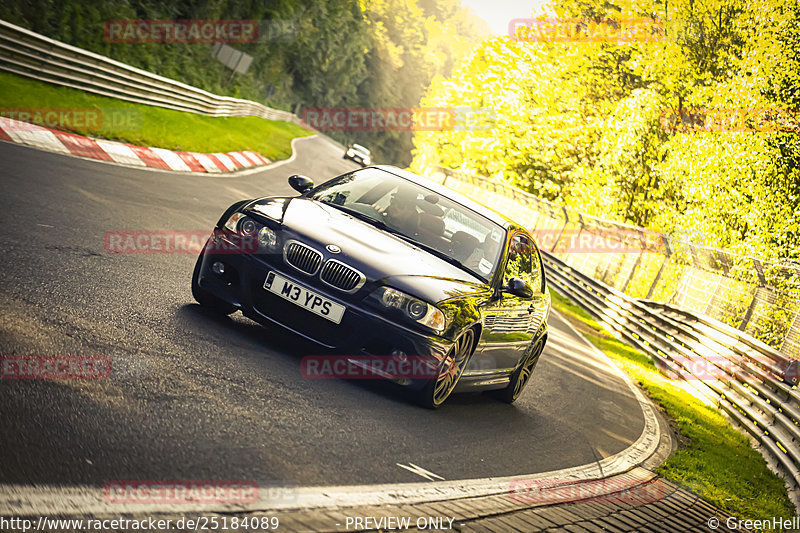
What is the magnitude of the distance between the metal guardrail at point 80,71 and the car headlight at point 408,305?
13609 millimetres

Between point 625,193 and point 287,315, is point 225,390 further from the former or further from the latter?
point 625,193

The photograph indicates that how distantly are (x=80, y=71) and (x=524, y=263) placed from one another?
16.0 metres

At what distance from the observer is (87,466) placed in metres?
3.45

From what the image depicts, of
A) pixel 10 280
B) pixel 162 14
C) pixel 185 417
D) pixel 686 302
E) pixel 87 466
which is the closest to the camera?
pixel 87 466

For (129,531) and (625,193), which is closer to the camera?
(129,531)

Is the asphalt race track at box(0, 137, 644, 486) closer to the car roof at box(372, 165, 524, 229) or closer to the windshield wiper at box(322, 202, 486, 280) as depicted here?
the windshield wiper at box(322, 202, 486, 280)

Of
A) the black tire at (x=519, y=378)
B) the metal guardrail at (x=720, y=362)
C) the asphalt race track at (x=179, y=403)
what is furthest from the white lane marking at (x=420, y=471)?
the metal guardrail at (x=720, y=362)

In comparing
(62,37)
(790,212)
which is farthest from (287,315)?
(62,37)

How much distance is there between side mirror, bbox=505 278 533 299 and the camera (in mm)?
7195

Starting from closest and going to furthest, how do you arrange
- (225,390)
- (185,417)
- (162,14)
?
(185,417)
(225,390)
(162,14)

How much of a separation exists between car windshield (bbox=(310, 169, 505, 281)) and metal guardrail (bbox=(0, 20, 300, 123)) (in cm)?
1197

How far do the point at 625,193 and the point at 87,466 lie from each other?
3136cm

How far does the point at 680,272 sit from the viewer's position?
63.4 ft

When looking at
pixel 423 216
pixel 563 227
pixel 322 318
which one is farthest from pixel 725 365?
pixel 563 227
